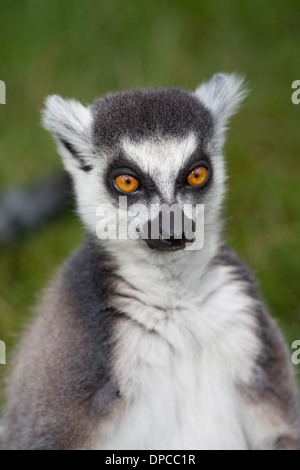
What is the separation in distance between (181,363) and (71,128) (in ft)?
3.90

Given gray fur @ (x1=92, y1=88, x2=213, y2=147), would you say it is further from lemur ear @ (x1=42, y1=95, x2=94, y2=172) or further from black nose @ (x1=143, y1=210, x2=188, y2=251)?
black nose @ (x1=143, y1=210, x2=188, y2=251)

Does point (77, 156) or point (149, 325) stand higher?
point (77, 156)

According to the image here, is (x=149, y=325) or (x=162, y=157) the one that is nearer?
(x=162, y=157)

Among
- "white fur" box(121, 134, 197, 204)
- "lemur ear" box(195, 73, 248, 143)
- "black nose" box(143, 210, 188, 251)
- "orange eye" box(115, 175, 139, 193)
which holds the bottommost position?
"black nose" box(143, 210, 188, 251)

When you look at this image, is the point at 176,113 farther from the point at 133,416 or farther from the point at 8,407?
the point at 8,407

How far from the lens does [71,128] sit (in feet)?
13.6

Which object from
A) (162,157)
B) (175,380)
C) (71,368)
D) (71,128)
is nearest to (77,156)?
(71,128)

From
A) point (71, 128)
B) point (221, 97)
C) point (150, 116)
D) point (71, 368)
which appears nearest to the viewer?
point (150, 116)

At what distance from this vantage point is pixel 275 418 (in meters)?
4.22

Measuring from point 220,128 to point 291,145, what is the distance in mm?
3333

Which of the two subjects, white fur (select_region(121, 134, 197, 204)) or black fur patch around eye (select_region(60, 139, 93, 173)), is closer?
white fur (select_region(121, 134, 197, 204))

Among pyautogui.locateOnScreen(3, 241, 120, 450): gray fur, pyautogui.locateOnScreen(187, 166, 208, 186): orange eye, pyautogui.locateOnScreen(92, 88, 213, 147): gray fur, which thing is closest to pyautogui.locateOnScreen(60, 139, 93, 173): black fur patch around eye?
pyautogui.locateOnScreen(92, 88, 213, 147): gray fur

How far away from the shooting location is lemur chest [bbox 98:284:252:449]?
4.00 m

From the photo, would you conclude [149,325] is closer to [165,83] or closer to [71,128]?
[71,128]
